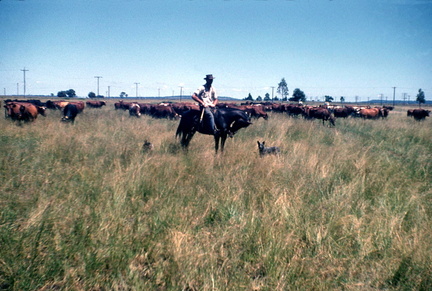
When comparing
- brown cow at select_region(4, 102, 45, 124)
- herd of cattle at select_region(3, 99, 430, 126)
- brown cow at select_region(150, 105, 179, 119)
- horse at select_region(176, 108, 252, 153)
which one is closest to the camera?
horse at select_region(176, 108, 252, 153)

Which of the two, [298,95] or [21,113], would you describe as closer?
[21,113]

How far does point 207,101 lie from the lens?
25.1 ft

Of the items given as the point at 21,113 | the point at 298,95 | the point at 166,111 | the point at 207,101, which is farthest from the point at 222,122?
the point at 298,95

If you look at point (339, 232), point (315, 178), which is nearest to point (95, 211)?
point (339, 232)

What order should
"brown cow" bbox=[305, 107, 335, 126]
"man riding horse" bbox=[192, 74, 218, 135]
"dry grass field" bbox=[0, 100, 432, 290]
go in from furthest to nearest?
"brown cow" bbox=[305, 107, 335, 126] → "man riding horse" bbox=[192, 74, 218, 135] → "dry grass field" bbox=[0, 100, 432, 290]

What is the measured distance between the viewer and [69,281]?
2105 mm

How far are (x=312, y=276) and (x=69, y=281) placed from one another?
2.12 meters

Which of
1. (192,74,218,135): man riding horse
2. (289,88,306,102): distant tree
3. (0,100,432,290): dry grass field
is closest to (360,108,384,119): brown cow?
(192,74,218,135): man riding horse

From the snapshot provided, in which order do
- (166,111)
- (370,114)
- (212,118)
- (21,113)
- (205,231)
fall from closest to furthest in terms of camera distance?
(205,231)
(212,118)
(21,113)
(166,111)
(370,114)

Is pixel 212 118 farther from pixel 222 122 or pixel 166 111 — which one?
pixel 166 111

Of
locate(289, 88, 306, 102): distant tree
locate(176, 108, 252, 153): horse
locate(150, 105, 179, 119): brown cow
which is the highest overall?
locate(289, 88, 306, 102): distant tree

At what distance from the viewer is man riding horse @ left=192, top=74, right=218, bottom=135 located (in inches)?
289

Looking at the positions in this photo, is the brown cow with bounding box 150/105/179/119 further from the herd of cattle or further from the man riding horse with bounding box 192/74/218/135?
the man riding horse with bounding box 192/74/218/135

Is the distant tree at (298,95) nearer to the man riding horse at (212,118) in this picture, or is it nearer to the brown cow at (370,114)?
the brown cow at (370,114)
